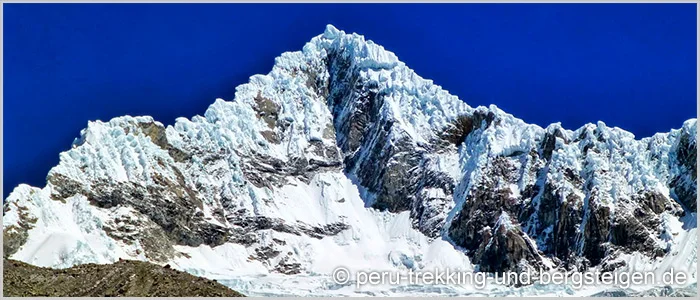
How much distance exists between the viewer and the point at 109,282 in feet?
425

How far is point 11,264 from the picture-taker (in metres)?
138

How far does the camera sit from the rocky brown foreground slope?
119062mm

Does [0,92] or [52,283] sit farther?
[52,283]

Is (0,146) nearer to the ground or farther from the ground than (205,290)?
farther from the ground

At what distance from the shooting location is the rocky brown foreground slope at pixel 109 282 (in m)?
Answer: 119

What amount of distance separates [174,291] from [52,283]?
1638 centimetres

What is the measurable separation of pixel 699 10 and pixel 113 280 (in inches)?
3017

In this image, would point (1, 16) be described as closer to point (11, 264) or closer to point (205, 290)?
point (205, 290)

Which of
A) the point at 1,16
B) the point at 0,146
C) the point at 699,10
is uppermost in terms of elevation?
the point at 699,10

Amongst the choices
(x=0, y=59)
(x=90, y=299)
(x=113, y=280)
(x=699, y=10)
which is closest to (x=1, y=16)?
(x=0, y=59)

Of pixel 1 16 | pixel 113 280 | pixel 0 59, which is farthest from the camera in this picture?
pixel 113 280

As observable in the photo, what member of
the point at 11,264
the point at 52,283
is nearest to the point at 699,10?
the point at 52,283

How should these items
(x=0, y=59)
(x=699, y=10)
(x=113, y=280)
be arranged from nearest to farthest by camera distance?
1. (x=0, y=59)
2. (x=699, y=10)
3. (x=113, y=280)

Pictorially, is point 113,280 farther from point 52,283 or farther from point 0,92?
point 0,92
